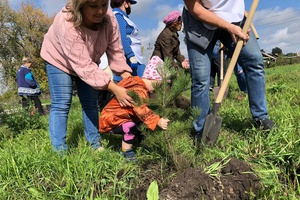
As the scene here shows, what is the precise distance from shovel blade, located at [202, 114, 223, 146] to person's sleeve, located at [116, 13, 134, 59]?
5.39 feet

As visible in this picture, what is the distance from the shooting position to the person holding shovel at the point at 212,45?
7.99 ft

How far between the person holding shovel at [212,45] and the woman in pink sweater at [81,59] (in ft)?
2.29

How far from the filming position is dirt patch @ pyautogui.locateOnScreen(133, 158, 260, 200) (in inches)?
63.9

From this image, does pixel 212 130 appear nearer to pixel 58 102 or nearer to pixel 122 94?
pixel 122 94

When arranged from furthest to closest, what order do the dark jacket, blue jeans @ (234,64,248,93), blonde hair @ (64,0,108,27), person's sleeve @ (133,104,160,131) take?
blue jeans @ (234,64,248,93) < the dark jacket < blonde hair @ (64,0,108,27) < person's sleeve @ (133,104,160,131)

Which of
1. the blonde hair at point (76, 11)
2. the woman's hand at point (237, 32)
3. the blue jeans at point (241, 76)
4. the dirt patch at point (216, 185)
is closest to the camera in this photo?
the dirt patch at point (216, 185)

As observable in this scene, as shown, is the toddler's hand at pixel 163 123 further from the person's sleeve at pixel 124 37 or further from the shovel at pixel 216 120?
the person's sleeve at pixel 124 37

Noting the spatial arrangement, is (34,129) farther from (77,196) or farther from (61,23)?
(77,196)

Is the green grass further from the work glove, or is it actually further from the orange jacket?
the work glove

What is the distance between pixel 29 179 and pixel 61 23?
126 centimetres

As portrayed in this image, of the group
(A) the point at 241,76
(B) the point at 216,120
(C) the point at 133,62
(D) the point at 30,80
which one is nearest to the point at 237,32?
(B) the point at 216,120

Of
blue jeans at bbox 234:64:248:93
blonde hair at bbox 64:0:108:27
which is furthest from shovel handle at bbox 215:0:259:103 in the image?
blue jeans at bbox 234:64:248:93

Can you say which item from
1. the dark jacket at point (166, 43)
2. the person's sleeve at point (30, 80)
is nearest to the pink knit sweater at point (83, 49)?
the dark jacket at point (166, 43)

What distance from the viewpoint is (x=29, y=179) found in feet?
6.91
